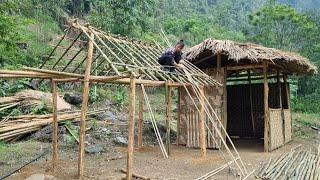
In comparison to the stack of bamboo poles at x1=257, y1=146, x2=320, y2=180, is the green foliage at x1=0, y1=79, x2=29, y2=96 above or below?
above

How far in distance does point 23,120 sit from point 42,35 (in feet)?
40.5

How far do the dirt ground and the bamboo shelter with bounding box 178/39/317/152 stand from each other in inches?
25.1

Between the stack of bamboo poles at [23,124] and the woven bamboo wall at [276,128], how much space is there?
234 inches

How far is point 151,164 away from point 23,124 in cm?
443

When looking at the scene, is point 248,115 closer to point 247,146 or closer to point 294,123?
point 247,146

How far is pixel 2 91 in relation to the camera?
14094mm

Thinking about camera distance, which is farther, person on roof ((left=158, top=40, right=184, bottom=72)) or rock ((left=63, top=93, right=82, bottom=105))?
rock ((left=63, top=93, right=82, bottom=105))

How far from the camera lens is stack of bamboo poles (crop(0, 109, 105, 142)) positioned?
11.2 m

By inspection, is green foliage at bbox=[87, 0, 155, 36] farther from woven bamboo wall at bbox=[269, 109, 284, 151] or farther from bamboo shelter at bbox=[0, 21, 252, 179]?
woven bamboo wall at bbox=[269, 109, 284, 151]

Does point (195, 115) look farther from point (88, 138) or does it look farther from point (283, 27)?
point (283, 27)

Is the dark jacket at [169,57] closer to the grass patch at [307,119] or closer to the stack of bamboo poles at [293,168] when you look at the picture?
the stack of bamboo poles at [293,168]

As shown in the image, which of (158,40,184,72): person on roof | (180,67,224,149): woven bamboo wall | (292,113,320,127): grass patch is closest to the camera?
(158,40,184,72): person on roof

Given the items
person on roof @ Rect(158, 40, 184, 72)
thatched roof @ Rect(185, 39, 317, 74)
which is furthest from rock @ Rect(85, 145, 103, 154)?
thatched roof @ Rect(185, 39, 317, 74)

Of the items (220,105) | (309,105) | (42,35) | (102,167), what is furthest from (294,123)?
(42,35)
